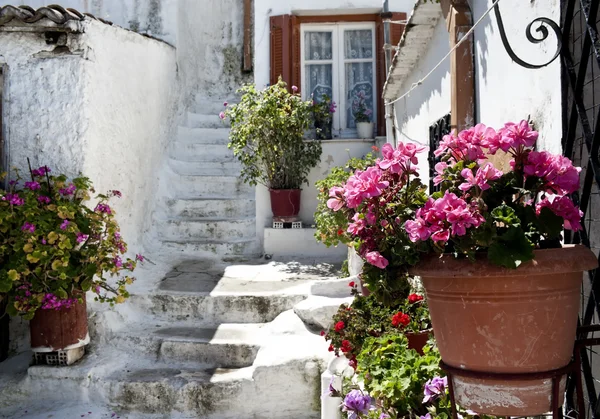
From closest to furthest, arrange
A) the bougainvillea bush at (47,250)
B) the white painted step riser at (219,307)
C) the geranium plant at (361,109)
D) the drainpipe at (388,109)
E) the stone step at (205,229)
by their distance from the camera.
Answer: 1. the bougainvillea bush at (47,250)
2. the white painted step riser at (219,307)
3. the drainpipe at (388,109)
4. the stone step at (205,229)
5. the geranium plant at (361,109)

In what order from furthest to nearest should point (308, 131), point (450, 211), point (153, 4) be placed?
1. point (153, 4)
2. point (308, 131)
3. point (450, 211)

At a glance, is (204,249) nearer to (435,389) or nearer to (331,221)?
(331,221)

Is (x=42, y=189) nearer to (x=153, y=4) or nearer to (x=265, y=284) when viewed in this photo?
(x=265, y=284)

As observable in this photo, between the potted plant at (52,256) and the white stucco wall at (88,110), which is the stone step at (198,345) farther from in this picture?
the white stucco wall at (88,110)

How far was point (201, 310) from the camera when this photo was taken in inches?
251

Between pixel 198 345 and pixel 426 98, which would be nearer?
pixel 426 98

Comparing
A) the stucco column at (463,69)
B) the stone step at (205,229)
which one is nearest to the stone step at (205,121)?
the stone step at (205,229)

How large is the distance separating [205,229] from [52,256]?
337 centimetres

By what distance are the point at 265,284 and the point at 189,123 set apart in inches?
165

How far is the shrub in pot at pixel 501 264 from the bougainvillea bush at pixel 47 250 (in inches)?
144

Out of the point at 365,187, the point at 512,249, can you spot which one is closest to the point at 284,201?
the point at 365,187

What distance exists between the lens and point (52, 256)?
200 inches

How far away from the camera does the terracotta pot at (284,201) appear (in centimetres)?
840

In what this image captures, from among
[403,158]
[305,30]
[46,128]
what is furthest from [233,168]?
[403,158]
